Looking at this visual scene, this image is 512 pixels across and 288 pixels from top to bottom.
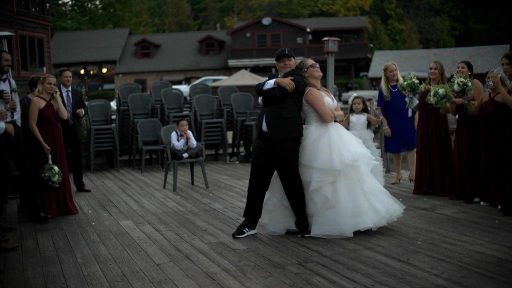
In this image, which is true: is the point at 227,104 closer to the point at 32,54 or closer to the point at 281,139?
the point at 281,139

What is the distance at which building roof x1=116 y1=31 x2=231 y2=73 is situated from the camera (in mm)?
44625

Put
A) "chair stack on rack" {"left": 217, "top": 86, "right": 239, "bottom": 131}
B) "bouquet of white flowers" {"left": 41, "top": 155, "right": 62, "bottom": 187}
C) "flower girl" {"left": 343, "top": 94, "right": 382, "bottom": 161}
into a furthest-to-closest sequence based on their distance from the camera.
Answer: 1. "chair stack on rack" {"left": 217, "top": 86, "right": 239, "bottom": 131}
2. "flower girl" {"left": 343, "top": 94, "right": 382, "bottom": 161}
3. "bouquet of white flowers" {"left": 41, "top": 155, "right": 62, "bottom": 187}

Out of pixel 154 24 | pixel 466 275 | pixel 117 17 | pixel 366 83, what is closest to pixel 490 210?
pixel 466 275

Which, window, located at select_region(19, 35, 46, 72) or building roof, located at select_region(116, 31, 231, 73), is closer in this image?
window, located at select_region(19, 35, 46, 72)

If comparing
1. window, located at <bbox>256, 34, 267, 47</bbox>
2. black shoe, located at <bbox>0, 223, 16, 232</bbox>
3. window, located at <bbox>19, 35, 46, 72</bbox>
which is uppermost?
window, located at <bbox>256, 34, 267, 47</bbox>

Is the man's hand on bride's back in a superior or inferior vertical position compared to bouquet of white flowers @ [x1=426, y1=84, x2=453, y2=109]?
superior

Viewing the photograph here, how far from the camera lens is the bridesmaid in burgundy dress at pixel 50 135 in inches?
267

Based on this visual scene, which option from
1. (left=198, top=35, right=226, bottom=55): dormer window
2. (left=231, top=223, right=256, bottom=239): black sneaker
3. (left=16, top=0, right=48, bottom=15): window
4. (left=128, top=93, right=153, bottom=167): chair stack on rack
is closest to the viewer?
(left=231, top=223, right=256, bottom=239): black sneaker

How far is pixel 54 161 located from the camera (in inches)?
275

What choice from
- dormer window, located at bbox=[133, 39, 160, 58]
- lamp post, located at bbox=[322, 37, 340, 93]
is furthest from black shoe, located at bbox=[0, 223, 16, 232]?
dormer window, located at bbox=[133, 39, 160, 58]

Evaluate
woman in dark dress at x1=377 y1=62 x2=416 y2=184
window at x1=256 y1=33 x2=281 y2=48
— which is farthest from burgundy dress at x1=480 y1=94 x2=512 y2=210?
window at x1=256 y1=33 x2=281 y2=48

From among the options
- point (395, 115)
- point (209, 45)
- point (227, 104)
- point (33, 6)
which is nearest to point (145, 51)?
point (209, 45)

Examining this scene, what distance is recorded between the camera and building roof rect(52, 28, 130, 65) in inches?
1763

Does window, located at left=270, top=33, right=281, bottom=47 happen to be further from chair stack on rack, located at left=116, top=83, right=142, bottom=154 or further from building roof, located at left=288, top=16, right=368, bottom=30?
chair stack on rack, located at left=116, top=83, right=142, bottom=154
